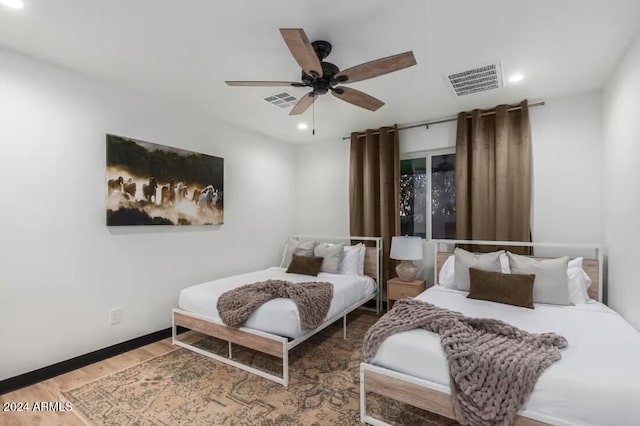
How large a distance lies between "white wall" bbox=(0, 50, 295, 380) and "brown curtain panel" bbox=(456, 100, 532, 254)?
3.11 meters

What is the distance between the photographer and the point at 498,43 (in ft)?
7.25

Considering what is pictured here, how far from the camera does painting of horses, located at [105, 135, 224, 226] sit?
2.89 metres

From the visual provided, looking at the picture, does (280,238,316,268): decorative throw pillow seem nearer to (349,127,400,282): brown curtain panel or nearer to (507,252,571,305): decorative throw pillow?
(349,127,400,282): brown curtain panel

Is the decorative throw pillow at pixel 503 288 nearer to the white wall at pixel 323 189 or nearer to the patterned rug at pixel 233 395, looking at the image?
the patterned rug at pixel 233 395

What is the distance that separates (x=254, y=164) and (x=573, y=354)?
389 cm

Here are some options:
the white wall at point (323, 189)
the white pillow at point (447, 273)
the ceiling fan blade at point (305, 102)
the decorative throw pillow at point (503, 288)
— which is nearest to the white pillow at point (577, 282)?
the decorative throw pillow at point (503, 288)

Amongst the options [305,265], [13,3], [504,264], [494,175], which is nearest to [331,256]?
[305,265]

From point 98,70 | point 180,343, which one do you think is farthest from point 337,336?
point 98,70

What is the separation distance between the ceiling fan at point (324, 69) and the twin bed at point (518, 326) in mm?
1708

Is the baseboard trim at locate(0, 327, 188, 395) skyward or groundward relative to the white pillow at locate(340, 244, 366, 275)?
groundward

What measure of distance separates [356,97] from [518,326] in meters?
2.07

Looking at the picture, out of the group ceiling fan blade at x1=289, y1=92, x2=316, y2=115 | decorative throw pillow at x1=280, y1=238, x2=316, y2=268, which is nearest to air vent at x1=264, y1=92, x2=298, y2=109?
ceiling fan blade at x1=289, y1=92, x2=316, y2=115

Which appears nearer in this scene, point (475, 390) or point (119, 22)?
point (475, 390)

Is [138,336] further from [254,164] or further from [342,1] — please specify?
[342,1]
